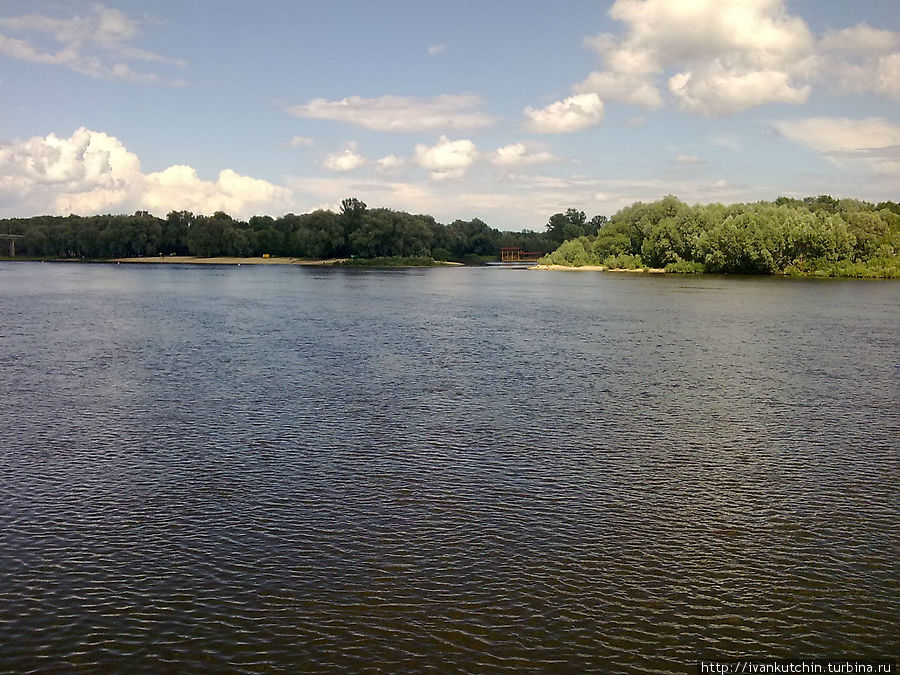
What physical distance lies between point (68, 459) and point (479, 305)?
5971 cm

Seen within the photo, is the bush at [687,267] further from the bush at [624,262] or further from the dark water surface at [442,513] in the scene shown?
the dark water surface at [442,513]

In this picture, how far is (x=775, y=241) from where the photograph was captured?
13788 cm

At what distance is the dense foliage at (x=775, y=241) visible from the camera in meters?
136

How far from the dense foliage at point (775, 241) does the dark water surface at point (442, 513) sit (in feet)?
358

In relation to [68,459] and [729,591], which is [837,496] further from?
[68,459]

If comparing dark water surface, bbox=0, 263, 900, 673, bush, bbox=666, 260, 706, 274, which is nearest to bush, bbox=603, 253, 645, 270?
bush, bbox=666, 260, 706, 274

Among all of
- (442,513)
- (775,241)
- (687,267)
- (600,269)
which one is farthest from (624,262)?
(442,513)

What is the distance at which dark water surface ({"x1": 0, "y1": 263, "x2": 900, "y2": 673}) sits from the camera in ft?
38.0

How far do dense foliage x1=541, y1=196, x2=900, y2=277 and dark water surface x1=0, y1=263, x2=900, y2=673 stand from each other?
109 metres

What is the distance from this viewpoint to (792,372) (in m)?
34.8

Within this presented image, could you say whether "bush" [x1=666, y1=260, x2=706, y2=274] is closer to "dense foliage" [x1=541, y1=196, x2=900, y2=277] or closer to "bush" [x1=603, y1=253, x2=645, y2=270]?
"dense foliage" [x1=541, y1=196, x2=900, y2=277]

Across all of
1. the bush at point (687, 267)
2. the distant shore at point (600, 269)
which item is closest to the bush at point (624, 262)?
the distant shore at point (600, 269)

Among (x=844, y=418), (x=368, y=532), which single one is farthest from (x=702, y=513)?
(x=844, y=418)

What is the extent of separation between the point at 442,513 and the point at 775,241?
450ft
